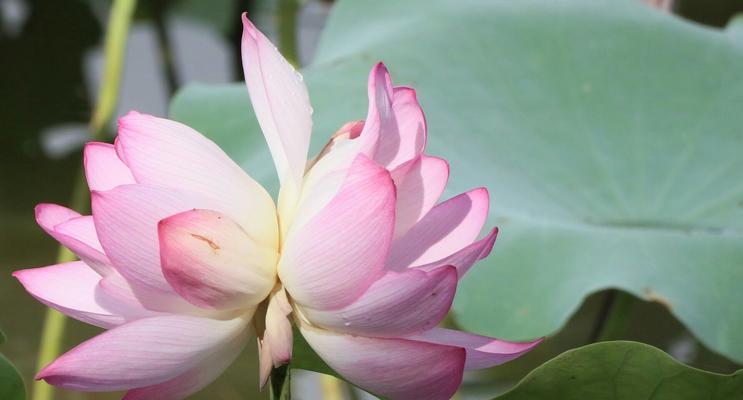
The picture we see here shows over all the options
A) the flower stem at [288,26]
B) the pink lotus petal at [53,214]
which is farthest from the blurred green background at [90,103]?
the pink lotus petal at [53,214]

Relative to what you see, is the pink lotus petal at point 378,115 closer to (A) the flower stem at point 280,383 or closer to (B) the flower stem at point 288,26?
(A) the flower stem at point 280,383

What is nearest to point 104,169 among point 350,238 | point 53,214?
point 53,214

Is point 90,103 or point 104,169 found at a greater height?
point 104,169

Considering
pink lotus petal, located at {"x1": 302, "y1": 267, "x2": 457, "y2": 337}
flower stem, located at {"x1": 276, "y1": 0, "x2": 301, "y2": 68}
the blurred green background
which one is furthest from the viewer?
flower stem, located at {"x1": 276, "y1": 0, "x2": 301, "y2": 68}

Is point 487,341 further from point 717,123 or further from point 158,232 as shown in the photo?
point 717,123

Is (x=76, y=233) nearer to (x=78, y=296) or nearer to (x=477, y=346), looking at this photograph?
(x=78, y=296)

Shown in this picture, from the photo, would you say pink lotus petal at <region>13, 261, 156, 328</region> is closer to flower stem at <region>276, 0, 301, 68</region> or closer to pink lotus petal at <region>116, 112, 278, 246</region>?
pink lotus petal at <region>116, 112, 278, 246</region>

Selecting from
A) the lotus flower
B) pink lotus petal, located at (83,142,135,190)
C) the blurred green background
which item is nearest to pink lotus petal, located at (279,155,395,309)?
the lotus flower
